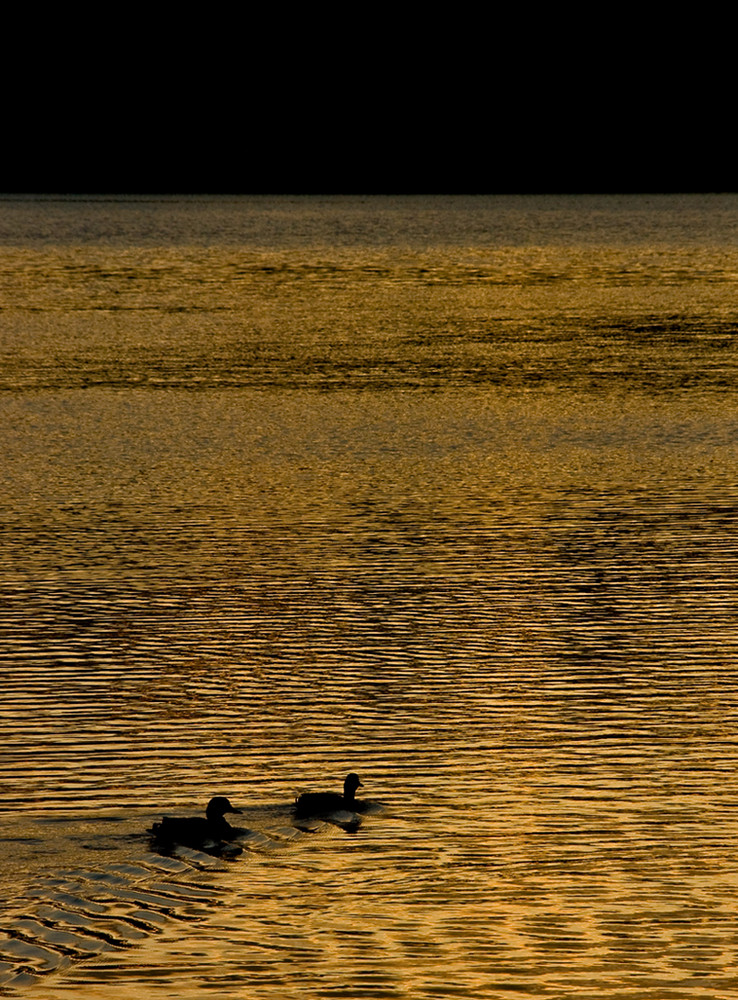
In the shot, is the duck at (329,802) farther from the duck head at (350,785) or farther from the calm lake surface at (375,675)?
the calm lake surface at (375,675)

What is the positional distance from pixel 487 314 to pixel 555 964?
206ft

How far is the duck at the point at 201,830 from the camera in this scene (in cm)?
1678

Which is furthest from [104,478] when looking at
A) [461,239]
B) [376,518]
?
[461,239]

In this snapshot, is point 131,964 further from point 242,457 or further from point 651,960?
point 242,457

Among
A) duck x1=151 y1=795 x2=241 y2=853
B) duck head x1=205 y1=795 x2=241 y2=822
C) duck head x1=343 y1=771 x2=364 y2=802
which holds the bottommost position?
duck x1=151 y1=795 x2=241 y2=853

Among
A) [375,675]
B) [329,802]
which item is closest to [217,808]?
[329,802]

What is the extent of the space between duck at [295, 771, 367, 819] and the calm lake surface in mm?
164

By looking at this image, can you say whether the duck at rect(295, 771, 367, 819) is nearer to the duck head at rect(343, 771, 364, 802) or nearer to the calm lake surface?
the duck head at rect(343, 771, 364, 802)

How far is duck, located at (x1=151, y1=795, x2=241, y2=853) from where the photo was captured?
1678cm

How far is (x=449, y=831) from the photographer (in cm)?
1770

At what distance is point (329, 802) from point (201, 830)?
1.26 m

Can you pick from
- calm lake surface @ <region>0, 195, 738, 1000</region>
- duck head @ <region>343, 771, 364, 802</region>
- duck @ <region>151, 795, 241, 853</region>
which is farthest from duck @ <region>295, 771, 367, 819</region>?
duck @ <region>151, 795, 241, 853</region>

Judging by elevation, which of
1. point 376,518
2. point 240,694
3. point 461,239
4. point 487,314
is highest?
point 461,239

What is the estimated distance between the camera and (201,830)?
663 inches
